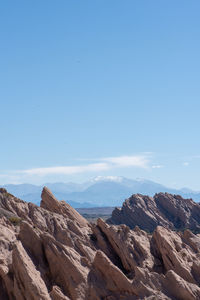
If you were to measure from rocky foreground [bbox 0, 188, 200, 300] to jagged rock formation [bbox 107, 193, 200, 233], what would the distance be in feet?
280

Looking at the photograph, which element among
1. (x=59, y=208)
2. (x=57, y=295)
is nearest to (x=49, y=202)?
(x=59, y=208)

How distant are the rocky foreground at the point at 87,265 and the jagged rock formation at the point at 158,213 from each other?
8525 cm

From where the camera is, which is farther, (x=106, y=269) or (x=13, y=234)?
(x=13, y=234)

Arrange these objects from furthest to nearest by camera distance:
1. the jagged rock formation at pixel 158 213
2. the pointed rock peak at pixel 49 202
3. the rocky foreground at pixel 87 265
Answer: the jagged rock formation at pixel 158 213
the pointed rock peak at pixel 49 202
the rocky foreground at pixel 87 265

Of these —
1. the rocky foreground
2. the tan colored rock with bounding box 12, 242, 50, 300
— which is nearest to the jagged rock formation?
the rocky foreground

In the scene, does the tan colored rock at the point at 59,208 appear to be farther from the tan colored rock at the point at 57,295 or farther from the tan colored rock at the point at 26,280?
the tan colored rock at the point at 57,295

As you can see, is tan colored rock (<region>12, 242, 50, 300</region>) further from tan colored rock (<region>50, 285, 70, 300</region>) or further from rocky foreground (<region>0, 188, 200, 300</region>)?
tan colored rock (<region>50, 285, 70, 300</region>)

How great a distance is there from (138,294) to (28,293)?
32.5 ft

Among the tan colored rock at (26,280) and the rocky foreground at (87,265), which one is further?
the rocky foreground at (87,265)

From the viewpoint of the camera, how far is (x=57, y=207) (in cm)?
7406

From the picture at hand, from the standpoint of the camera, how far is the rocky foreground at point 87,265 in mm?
40312

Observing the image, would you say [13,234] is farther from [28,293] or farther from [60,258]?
[28,293]

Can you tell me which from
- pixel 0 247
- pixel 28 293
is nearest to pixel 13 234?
pixel 0 247

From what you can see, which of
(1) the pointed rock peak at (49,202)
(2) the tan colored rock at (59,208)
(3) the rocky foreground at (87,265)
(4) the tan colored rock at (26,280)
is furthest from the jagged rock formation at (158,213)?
(4) the tan colored rock at (26,280)
